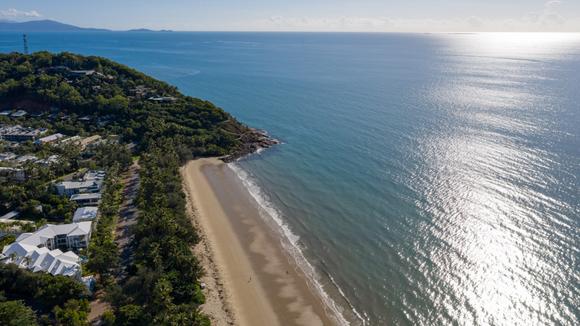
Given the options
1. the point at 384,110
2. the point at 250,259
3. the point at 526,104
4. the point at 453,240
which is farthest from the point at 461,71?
the point at 250,259

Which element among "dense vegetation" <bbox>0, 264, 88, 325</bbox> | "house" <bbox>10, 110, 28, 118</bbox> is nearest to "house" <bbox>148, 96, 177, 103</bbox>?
"house" <bbox>10, 110, 28, 118</bbox>

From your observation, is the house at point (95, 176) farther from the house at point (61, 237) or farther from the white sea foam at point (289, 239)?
the white sea foam at point (289, 239)

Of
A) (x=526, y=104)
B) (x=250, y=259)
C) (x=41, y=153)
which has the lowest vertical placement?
(x=250, y=259)

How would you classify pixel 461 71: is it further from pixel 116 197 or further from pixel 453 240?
pixel 116 197

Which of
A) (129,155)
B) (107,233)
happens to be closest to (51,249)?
(107,233)

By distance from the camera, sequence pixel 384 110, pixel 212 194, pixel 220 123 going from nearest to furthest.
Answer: pixel 212 194 → pixel 220 123 → pixel 384 110

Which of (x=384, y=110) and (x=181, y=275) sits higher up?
(x=384, y=110)

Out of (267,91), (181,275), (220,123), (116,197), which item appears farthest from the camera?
(267,91)
